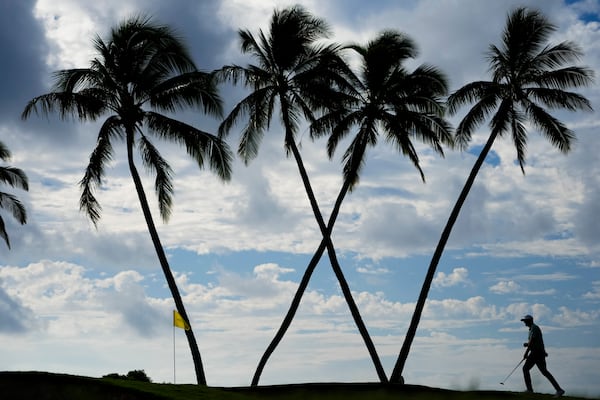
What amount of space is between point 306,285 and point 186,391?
40.2 ft

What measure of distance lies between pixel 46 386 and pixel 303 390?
7373 mm

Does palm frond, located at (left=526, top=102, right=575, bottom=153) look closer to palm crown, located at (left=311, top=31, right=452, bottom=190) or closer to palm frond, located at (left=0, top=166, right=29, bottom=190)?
palm crown, located at (left=311, top=31, right=452, bottom=190)

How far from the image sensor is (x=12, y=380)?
16281 mm

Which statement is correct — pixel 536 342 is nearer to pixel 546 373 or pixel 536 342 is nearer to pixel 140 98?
pixel 546 373

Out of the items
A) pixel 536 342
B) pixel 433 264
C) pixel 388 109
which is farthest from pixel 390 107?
pixel 536 342

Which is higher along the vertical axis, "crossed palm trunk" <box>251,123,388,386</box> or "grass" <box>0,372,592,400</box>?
"crossed palm trunk" <box>251,123,388,386</box>

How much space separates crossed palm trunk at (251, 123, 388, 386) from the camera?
96.8 feet

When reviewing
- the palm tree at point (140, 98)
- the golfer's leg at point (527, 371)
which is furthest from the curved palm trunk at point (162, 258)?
the golfer's leg at point (527, 371)

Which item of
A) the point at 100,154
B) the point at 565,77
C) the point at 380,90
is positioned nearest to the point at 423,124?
the point at 380,90

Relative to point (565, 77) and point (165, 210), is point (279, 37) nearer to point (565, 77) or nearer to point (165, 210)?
point (165, 210)

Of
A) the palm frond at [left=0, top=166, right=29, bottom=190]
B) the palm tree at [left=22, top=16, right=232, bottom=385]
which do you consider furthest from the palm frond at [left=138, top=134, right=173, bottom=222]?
the palm frond at [left=0, top=166, right=29, bottom=190]

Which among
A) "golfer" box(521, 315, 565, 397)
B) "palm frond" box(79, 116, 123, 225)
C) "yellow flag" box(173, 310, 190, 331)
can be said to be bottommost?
"golfer" box(521, 315, 565, 397)

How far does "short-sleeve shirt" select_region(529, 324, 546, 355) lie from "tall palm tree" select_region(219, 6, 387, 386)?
995cm

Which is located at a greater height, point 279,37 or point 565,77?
point 279,37
